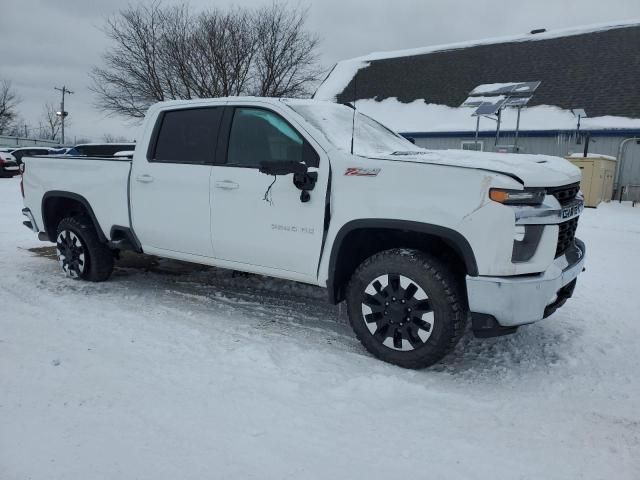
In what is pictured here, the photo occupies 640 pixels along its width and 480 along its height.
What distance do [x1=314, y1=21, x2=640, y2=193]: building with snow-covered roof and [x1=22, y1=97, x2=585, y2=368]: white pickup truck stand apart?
12148 millimetres

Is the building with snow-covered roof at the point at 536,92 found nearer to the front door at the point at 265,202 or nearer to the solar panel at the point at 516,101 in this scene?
the solar panel at the point at 516,101

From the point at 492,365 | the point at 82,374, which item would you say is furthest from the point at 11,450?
the point at 492,365

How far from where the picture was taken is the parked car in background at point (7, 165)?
20422 millimetres

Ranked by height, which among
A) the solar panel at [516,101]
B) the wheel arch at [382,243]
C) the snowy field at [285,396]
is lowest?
the snowy field at [285,396]

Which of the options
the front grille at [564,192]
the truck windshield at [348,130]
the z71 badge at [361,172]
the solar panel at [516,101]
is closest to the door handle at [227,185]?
the truck windshield at [348,130]

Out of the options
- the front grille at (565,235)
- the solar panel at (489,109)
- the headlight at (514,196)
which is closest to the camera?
the headlight at (514,196)

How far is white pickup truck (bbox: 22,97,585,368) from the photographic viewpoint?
2.83 m

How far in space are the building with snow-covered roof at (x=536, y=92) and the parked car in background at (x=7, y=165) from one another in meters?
15.6

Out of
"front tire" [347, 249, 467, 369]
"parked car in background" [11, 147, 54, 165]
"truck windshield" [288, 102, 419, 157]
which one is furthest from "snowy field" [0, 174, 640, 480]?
"parked car in background" [11, 147, 54, 165]

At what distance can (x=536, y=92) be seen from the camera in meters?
20.4

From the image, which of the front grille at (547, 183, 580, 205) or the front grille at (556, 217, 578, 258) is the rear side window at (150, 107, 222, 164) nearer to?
the front grille at (547, 183, 580, 205)

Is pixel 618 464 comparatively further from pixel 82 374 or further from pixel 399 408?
pixel 82 374

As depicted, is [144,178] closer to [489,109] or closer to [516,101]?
[489,109]

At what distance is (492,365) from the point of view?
3338mm
